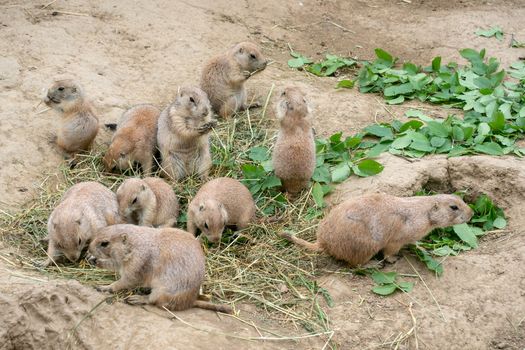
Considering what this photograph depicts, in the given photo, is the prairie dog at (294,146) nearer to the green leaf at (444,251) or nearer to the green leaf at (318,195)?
the green leaf at (318,195)

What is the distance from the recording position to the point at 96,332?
603 centimetres

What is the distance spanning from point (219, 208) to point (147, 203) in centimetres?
77

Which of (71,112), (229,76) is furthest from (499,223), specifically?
(71,112)

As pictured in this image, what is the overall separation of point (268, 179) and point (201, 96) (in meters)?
1.32

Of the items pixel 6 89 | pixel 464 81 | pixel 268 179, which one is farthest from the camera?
pixel 464 81

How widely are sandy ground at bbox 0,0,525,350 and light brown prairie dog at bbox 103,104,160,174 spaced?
2.29ft

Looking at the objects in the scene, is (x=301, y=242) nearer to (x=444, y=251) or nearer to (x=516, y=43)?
(x=444, y=251)

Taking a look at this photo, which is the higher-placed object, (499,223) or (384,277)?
(499,223)

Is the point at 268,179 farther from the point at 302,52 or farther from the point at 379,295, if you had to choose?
the point at 302,52

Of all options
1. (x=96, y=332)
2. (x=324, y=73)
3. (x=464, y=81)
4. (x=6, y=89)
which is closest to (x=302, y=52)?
(x=324, y=73)

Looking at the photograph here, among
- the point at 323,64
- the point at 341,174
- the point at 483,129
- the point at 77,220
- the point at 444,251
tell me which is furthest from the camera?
the point at 323,64

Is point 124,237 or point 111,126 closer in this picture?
point 124,237

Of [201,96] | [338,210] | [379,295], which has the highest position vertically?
[201,96]

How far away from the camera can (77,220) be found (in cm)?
701
